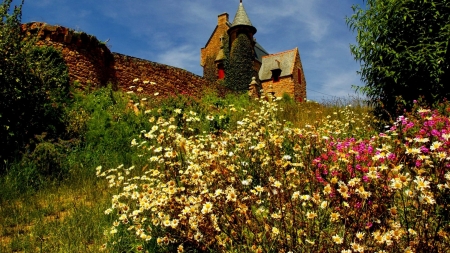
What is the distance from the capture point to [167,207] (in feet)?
9.20

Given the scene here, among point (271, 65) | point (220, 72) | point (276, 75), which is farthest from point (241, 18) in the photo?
point (276, 75)

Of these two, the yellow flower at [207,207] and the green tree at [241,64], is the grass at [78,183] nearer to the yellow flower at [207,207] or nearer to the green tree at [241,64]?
the yellow flower at [207,207]

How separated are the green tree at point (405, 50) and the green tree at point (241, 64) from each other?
16757mm

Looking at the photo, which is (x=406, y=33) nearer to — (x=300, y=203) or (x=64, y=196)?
(x=300, y=203)

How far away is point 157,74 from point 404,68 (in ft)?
33.0

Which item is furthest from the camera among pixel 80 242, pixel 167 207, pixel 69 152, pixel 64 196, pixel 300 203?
pixel 69 152

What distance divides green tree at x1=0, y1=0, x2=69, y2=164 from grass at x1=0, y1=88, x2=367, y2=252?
0.53 metres

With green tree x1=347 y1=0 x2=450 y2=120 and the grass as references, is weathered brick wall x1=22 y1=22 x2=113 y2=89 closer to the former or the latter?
the grass

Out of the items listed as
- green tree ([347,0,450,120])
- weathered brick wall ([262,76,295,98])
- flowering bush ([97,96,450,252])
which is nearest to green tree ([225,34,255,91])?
weathered brick wall ([262,76,295,98])

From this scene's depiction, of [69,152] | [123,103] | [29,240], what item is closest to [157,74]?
[123,103]

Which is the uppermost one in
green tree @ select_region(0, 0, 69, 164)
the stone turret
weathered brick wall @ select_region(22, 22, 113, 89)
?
the stone turret

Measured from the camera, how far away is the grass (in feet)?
11.7

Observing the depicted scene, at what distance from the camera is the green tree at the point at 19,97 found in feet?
21.2

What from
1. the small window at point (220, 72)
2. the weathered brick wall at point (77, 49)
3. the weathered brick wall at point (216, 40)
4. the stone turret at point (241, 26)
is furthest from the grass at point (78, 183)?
the weathered brick wall at point (216, 40)
